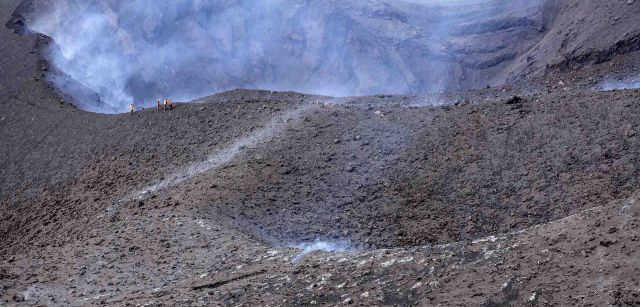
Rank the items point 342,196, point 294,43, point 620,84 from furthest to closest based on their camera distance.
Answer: point 294,43, point 620,84, point 342,196

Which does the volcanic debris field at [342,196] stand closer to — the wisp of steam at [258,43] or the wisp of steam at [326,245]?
the wisp of steam at [326,245]

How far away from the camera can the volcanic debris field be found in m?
8.45

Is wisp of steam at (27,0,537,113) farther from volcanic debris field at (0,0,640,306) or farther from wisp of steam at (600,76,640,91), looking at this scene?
wisp of steam at (600,76,640,91)

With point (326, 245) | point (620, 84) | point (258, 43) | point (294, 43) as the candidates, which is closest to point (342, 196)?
point (326, 245)

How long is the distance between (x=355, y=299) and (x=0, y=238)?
11.2 metres

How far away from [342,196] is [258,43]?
19.7 meters

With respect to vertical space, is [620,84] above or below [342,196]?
above

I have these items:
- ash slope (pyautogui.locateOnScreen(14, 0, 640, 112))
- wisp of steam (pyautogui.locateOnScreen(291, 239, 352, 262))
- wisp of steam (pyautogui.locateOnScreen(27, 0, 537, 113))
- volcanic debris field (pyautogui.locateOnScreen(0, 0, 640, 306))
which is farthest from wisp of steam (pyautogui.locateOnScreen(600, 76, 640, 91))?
wisp of steam (pyautogui.locateOnScreen(27, 0, 537, 113))

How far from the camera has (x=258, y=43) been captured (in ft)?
105

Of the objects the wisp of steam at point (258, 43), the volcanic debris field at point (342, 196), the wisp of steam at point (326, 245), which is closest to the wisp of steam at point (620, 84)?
the volcanic debris field at point (342, 196)

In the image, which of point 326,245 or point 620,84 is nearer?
point 326,245

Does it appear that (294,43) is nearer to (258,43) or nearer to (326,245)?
(258,43)

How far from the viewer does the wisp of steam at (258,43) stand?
29438 mm

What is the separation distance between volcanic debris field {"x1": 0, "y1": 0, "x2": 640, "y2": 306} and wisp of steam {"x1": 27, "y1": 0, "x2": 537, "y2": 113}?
791 cm
